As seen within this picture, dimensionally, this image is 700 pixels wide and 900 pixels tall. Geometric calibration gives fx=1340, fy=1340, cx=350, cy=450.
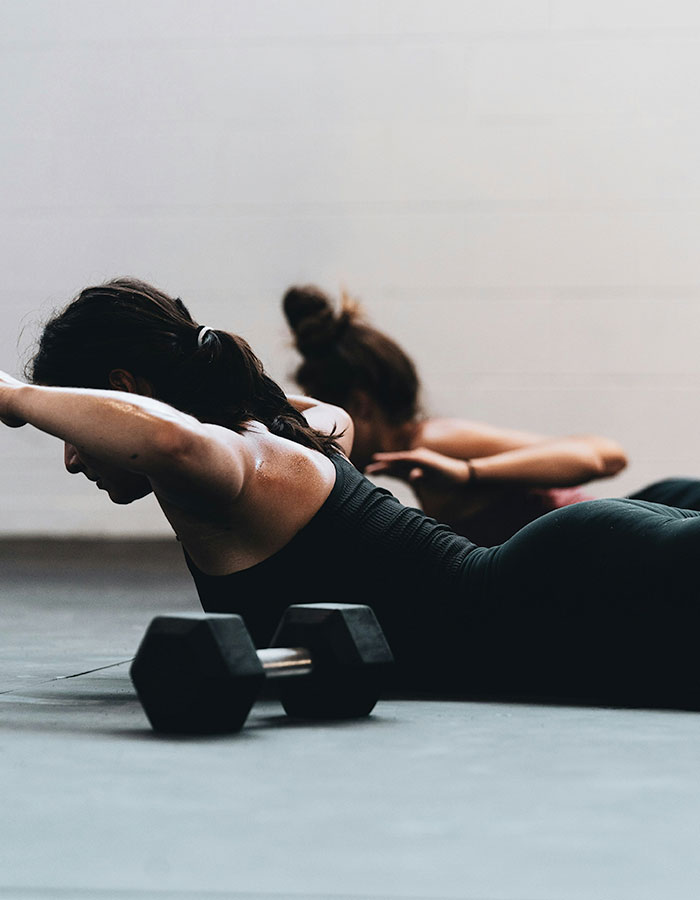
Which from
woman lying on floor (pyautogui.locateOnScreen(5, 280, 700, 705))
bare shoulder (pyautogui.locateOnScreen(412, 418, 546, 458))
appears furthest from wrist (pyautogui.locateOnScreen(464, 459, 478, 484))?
woman lying on floor (pyautogui.locateOnScreen(5, 280, 700, 705))

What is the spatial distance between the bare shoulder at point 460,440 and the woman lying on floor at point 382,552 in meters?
1.30

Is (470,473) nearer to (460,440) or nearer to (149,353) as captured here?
(460,440)

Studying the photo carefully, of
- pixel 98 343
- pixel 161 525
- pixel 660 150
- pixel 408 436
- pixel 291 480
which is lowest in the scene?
pixel 161 525

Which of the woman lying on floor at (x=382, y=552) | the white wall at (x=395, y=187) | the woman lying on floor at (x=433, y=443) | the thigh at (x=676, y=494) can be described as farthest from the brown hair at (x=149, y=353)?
the white wall at (x=395, y=187)

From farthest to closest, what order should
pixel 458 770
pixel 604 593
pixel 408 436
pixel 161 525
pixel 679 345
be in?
pixel 161 525 < pixel 679 345 < pixel 408 436 < pixel 604 593 < pixel 458 770

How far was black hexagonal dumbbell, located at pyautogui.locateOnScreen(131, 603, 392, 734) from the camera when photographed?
1.43 meters

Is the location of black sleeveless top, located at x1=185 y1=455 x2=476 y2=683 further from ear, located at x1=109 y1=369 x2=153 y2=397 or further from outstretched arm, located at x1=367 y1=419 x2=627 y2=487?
outstretched arm, located at x1=367 y1=419 x2=627 y2=487

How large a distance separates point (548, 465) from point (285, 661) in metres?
1.58

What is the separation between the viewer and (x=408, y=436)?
3207 mm

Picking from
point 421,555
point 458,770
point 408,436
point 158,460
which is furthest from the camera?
point 408,436

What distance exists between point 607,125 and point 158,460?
172 inches

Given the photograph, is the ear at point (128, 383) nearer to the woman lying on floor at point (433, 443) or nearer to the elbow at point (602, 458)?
the woman lying on floor at point (433, 443)

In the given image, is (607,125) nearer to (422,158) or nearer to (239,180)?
(422,158)

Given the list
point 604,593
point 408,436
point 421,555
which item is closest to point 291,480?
point 421,555
